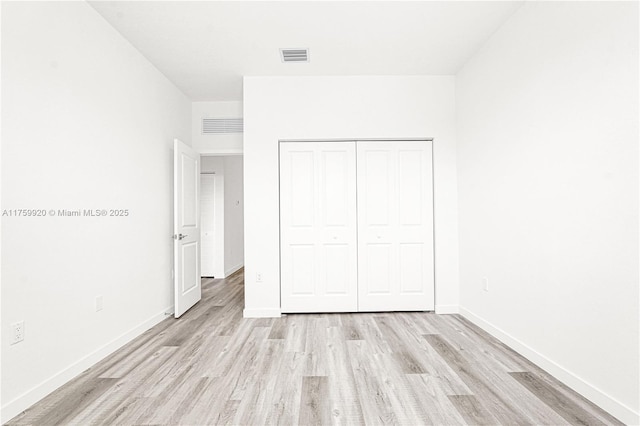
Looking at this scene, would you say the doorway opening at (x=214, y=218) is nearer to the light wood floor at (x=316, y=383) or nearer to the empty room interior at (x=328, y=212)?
the empty room interior at (x=328, y=212)

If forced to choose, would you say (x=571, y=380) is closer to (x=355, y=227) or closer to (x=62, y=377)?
(x=355, y=227)

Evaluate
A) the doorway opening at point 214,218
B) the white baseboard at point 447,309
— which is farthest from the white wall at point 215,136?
the white baseboard at point 447,309

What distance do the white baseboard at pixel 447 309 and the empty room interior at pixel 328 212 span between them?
0.6 inches

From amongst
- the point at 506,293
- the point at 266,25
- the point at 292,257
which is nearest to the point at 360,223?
the point at 292,257

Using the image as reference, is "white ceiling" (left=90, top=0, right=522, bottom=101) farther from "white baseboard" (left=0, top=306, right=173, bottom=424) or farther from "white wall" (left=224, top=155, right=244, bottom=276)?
"white wall" (left=224, top=155, right=244, bottom=276)

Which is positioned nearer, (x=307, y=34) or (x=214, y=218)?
(x=307, y=34)

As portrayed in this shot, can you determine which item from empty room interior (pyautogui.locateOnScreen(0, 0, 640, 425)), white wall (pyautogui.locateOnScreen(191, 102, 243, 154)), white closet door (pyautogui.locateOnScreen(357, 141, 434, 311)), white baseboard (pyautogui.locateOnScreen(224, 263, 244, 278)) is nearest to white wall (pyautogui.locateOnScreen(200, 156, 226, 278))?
white baseboard (pyautogui.locateOnScreen(224, 263, 244, 278))

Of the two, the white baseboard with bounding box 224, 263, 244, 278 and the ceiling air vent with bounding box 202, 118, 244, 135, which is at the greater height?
the ceiling air vent with bounding box 202, 118, 244, 135

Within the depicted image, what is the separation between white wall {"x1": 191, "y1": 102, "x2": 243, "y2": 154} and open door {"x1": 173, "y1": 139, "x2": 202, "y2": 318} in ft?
1.01

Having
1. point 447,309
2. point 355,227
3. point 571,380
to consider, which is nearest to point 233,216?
point 355,227

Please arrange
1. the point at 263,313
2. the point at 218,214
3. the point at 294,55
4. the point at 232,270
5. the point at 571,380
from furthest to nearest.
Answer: the point at 232,270 → the point at 218,214 → the point at 263,313 → the point at 294,55 → the point at 571,380

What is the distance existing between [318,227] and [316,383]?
193 centimetres

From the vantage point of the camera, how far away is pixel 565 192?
87.2 inches

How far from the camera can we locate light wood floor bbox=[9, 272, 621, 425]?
186 centimetres
